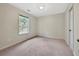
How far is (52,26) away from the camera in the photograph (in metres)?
6.86

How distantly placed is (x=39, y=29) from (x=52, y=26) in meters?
1.30

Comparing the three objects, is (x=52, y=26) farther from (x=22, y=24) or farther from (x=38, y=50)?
(x=38, y=50)

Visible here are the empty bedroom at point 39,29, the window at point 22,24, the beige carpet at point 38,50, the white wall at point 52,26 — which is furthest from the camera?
the white wall at point 52,26

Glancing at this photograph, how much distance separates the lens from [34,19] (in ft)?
24.2

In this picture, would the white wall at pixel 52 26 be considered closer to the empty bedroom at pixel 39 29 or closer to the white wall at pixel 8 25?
the empty bedroom at pixel 39 29

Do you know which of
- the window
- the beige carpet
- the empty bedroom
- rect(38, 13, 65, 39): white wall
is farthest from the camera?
rect(38, 13, 65, 39): white wall

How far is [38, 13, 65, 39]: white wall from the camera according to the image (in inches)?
241

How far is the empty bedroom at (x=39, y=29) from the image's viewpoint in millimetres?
3099

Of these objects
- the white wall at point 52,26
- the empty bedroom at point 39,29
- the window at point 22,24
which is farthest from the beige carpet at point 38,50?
the white wall at point 52,26

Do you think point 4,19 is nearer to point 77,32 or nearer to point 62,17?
point 77,32

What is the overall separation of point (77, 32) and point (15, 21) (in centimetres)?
285

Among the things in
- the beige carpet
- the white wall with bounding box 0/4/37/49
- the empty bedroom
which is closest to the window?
the empty bedroom

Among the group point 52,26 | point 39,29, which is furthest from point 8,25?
point 39,29

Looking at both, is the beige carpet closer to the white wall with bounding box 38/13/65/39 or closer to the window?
the window
